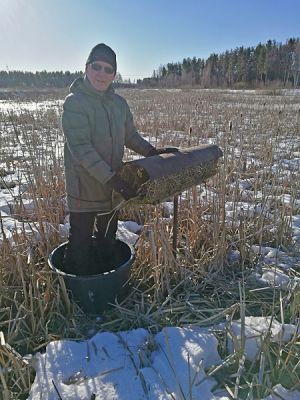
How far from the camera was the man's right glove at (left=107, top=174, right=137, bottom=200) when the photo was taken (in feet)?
6.26

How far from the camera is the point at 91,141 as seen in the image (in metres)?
2.07

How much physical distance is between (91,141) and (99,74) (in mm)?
390

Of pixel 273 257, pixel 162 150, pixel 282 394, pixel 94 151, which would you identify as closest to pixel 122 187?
pixel 94 151

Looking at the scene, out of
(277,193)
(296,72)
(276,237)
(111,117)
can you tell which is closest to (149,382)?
(111,117)

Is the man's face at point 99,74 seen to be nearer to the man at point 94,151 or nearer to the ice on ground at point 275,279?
the man at point 94,151

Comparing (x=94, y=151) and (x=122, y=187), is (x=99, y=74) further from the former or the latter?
(x=122, y=187)

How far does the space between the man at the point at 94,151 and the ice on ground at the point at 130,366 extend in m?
0.62

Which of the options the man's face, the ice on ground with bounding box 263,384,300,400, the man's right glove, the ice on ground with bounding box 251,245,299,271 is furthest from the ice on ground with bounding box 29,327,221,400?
the man's face

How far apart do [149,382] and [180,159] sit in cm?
121

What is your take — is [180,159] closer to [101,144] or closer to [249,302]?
[101,144]

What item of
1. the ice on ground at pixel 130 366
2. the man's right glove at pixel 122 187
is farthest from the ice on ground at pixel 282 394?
the man's right glove at pixel 122 187

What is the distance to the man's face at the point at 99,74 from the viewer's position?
1910 millimetres

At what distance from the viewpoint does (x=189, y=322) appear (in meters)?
2.10

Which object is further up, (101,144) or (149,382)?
(101,144)
